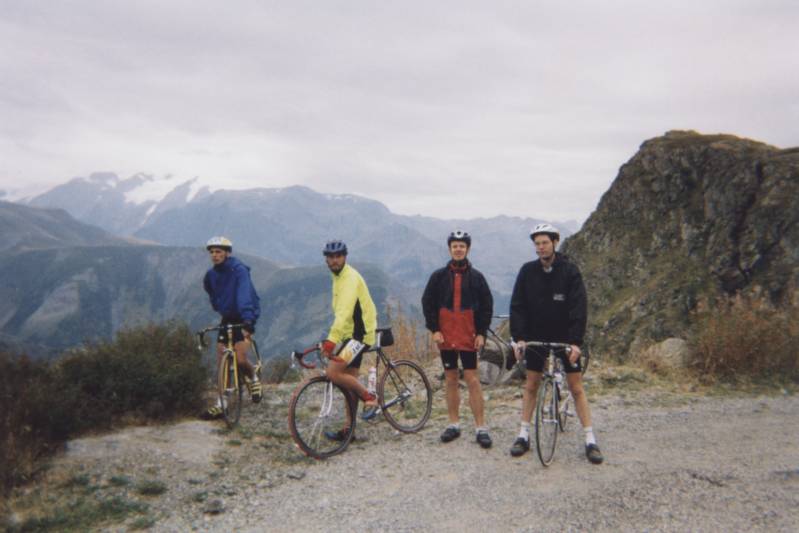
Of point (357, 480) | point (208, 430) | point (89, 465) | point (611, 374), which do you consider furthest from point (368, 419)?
point (611, 374)

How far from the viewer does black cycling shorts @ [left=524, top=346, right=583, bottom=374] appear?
6.29 m

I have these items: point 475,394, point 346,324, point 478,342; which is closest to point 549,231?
point 478,342

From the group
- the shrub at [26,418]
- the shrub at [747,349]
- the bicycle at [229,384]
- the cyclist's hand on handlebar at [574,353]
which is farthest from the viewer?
the shrub at [747,349]

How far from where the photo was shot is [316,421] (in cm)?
700

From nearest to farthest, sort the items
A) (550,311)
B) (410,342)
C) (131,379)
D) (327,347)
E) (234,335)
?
(550,311)
(327,347)
(131,379)
(234,335)
(410,342)

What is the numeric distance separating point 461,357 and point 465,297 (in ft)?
2.58

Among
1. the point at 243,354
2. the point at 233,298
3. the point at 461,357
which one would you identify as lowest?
the point at 243,354

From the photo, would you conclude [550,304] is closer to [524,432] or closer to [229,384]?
[524,432]

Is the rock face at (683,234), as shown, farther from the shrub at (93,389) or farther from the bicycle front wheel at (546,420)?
the shrub at (93,389)

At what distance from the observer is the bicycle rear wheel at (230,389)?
7789mm

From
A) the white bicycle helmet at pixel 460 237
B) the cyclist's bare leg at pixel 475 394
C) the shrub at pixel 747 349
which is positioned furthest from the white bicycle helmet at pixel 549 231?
the shrub at pixel 747 349

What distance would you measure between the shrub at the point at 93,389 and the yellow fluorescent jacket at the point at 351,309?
9.09ft

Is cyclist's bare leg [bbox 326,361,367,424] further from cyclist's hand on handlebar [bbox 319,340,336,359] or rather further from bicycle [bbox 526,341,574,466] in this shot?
bicycle [bbox 526,341,574,466]

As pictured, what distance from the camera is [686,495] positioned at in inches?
211
